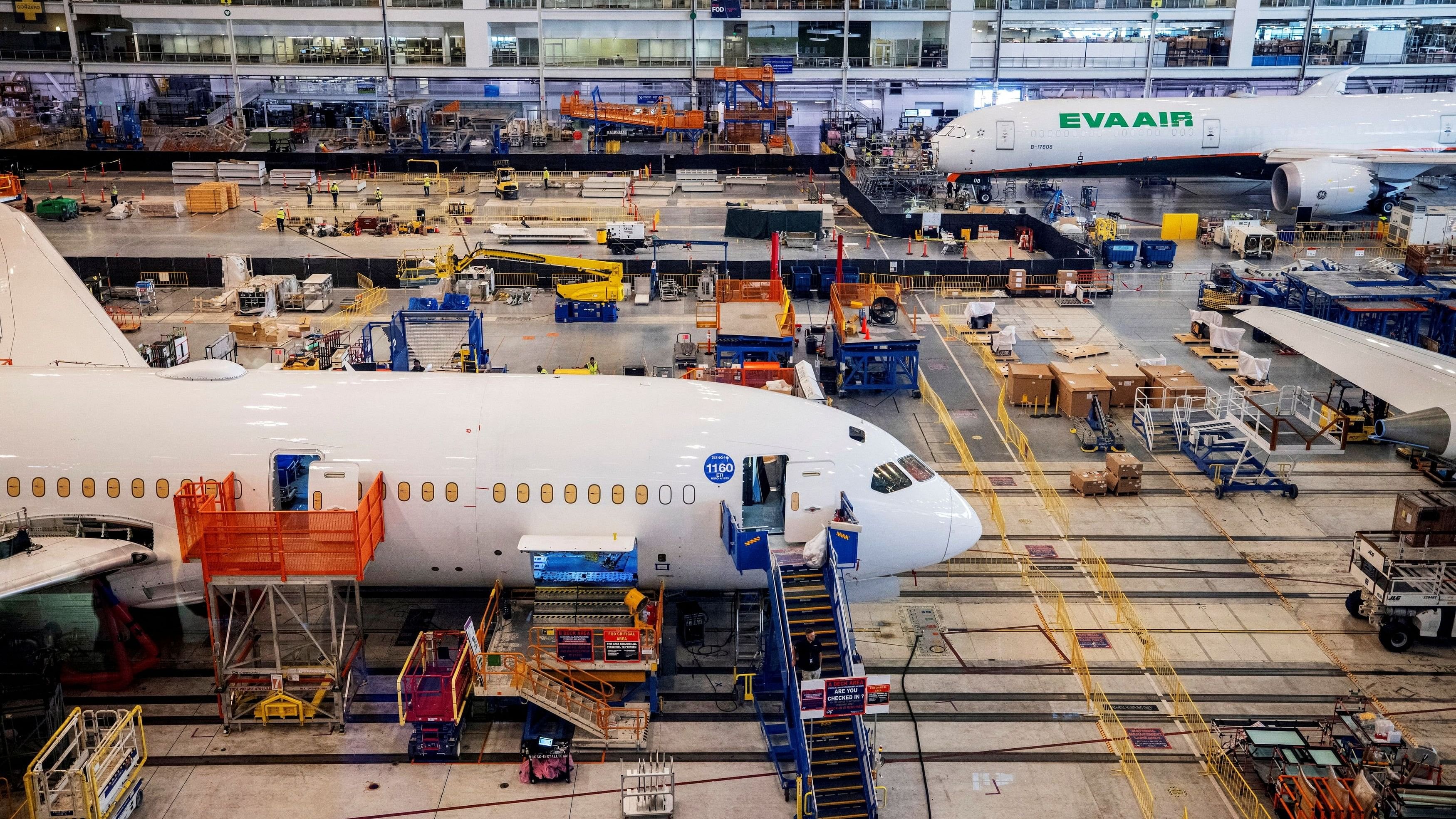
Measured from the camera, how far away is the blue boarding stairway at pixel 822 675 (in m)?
20.5

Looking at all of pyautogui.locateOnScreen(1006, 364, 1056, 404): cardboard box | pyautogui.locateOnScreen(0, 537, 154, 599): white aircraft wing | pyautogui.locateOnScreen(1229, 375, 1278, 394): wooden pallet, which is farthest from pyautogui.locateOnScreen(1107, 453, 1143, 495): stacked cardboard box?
pyautogui.locateOnScreen(0, 537, 154, 599): white aircraft wing

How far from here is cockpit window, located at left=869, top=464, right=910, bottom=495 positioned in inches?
997

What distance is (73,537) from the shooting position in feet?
78.0

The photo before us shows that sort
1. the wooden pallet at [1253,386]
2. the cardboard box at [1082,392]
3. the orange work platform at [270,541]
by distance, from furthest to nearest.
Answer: the wooden pallet at [1253,386]
the cardboard box at [1082,392]
the orange work platform at [270,541]

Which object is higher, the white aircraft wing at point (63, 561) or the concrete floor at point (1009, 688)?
the white aircraft wing at point (63, 561)

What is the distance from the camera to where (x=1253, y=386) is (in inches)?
1694

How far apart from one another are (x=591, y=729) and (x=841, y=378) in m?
Answer: 22.2

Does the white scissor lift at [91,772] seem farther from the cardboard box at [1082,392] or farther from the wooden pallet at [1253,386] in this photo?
the wooden pallet at [1253,386]

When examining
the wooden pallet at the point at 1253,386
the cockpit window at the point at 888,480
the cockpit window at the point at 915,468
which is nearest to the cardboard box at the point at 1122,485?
the wooden pallet at the point at 1253,386

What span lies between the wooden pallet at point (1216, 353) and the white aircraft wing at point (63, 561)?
37.7 m

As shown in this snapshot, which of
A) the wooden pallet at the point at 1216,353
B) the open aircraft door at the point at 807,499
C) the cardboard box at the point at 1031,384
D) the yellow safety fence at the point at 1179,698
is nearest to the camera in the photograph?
the yellow safety fence at the point at 1179,698

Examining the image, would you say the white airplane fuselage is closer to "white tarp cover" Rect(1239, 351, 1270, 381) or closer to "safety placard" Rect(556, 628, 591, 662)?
"safety placard" Rect(556, 628, 591, 662)

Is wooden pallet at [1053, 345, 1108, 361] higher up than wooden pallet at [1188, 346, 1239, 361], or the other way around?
wooden pallet at [1053, 345, 1108, 361]

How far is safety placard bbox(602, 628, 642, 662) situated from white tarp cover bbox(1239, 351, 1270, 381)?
28.6 meters
